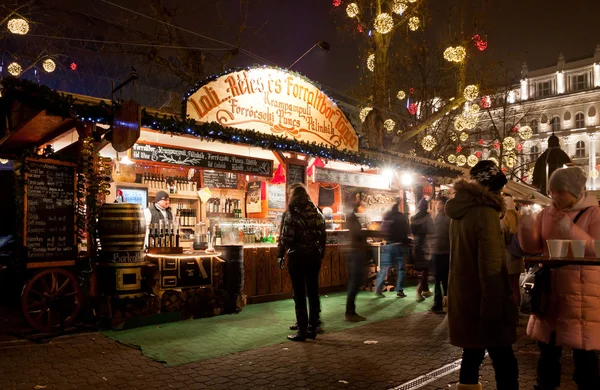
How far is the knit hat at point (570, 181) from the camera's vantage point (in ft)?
11.9

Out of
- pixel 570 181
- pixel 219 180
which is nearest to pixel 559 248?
pixel 570 181

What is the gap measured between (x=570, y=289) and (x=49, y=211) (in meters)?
6.77

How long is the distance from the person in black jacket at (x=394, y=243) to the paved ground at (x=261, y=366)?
3.16m

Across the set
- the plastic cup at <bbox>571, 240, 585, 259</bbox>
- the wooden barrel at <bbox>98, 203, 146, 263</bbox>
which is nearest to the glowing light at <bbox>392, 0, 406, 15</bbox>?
the wooden barrel at <bbox>98, 203, 146, 263</bbox>

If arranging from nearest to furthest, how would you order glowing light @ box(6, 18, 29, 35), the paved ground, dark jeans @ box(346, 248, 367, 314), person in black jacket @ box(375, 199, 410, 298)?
the paved ground → dark jeans @ box(346, 248, 367, 314) → person in black jacket @ box(375, 199, 410, 298) → glowing light @ box(6, 18, 29, 35)

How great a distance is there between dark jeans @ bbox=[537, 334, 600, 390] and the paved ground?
0.66m

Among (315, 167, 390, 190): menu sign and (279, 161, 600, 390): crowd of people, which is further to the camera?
(315, 167, 390, 190): menu sign

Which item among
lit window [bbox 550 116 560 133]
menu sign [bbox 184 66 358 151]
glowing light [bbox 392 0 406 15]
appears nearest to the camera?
menu sign [bbox 184 66 358 151]

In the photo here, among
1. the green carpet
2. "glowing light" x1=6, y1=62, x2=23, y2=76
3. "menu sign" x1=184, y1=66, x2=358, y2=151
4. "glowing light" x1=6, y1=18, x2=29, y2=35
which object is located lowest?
the green carpet

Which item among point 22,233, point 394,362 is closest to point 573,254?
point 394,362

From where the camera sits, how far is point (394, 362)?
5.29 metres

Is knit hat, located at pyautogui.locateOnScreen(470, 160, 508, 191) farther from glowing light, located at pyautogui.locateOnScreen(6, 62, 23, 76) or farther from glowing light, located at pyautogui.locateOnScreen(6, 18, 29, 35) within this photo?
glowing light, located at pyautogui.locateOnScreen(6, 62, 23, 76)

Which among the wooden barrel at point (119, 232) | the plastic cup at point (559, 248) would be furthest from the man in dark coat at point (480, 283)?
the wooden barrel at point (119, 232)

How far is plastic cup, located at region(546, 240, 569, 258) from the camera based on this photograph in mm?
3451
